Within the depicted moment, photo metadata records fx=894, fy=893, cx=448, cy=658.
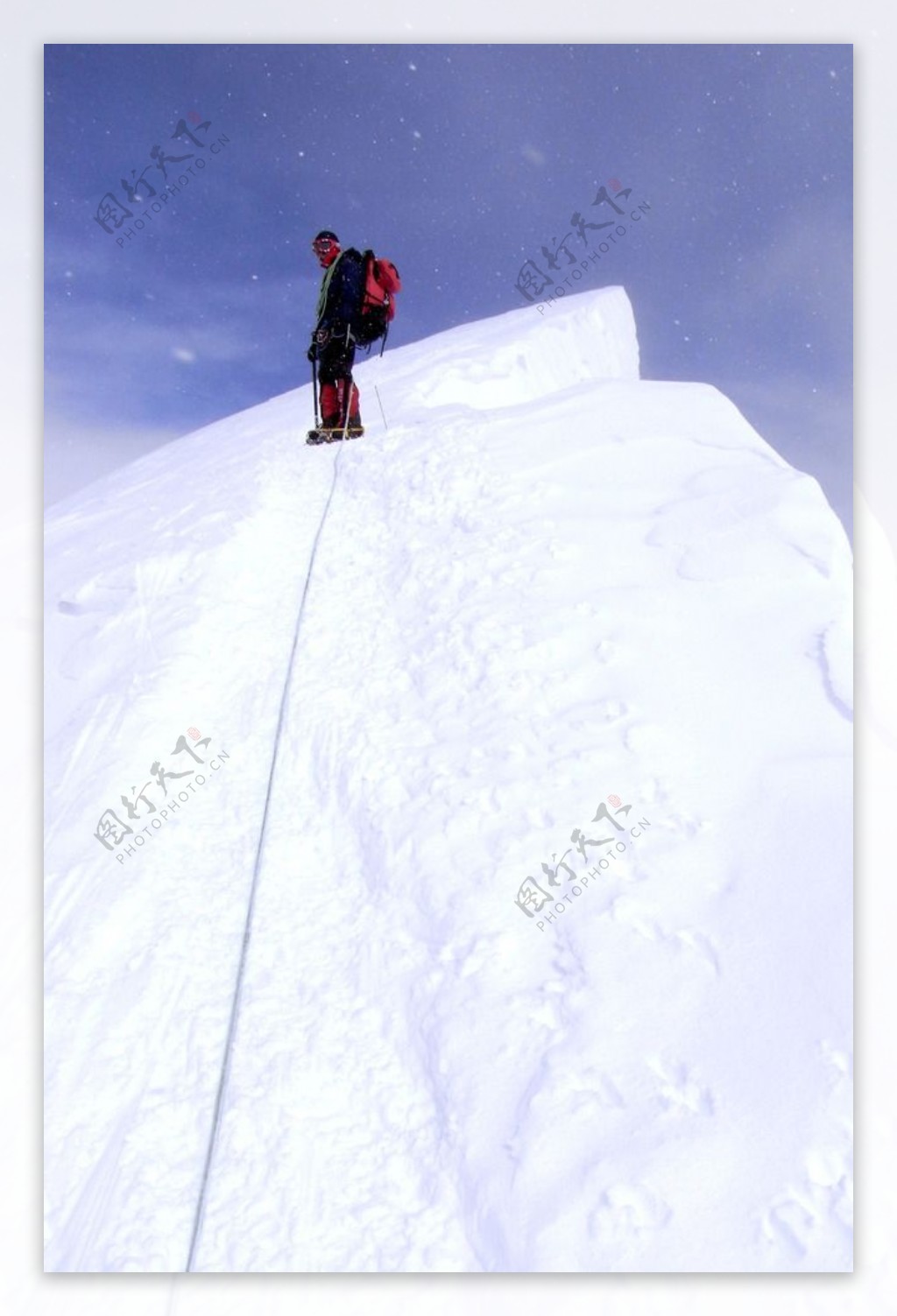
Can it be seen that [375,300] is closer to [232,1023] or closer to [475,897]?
[475,897]

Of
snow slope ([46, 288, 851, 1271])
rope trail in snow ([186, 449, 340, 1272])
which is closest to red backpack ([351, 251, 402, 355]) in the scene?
snow slope ([46, 288, 851, 1271])

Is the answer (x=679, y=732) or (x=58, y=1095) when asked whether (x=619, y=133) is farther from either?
(x=58, y=1095)

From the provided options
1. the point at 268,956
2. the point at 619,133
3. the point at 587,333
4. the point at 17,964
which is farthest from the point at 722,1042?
the point at 587,333

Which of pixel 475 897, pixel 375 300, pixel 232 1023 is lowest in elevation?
pixel 232 1023

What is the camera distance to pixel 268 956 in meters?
1.98

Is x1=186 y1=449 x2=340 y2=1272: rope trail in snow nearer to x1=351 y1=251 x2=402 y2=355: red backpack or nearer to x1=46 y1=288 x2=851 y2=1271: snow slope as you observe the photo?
x1=46 y1=288 x2=851 y2=1271: snow slope

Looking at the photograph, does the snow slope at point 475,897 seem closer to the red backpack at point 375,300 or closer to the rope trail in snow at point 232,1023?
the rope trail in snow at point 232,1023

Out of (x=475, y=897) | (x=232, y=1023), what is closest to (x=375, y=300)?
(x=475, y=897)

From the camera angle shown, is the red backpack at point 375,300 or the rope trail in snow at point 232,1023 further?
the red backpack at point 375,300

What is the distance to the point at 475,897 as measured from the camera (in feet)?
6.40

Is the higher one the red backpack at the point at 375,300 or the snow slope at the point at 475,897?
the red backpack at the point at 375,300

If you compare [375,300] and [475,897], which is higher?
[375,300]

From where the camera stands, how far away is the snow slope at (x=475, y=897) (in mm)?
1658

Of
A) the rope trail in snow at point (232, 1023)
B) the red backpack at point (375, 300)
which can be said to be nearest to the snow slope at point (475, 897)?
the rope trail in snow at point (232, 1023)
